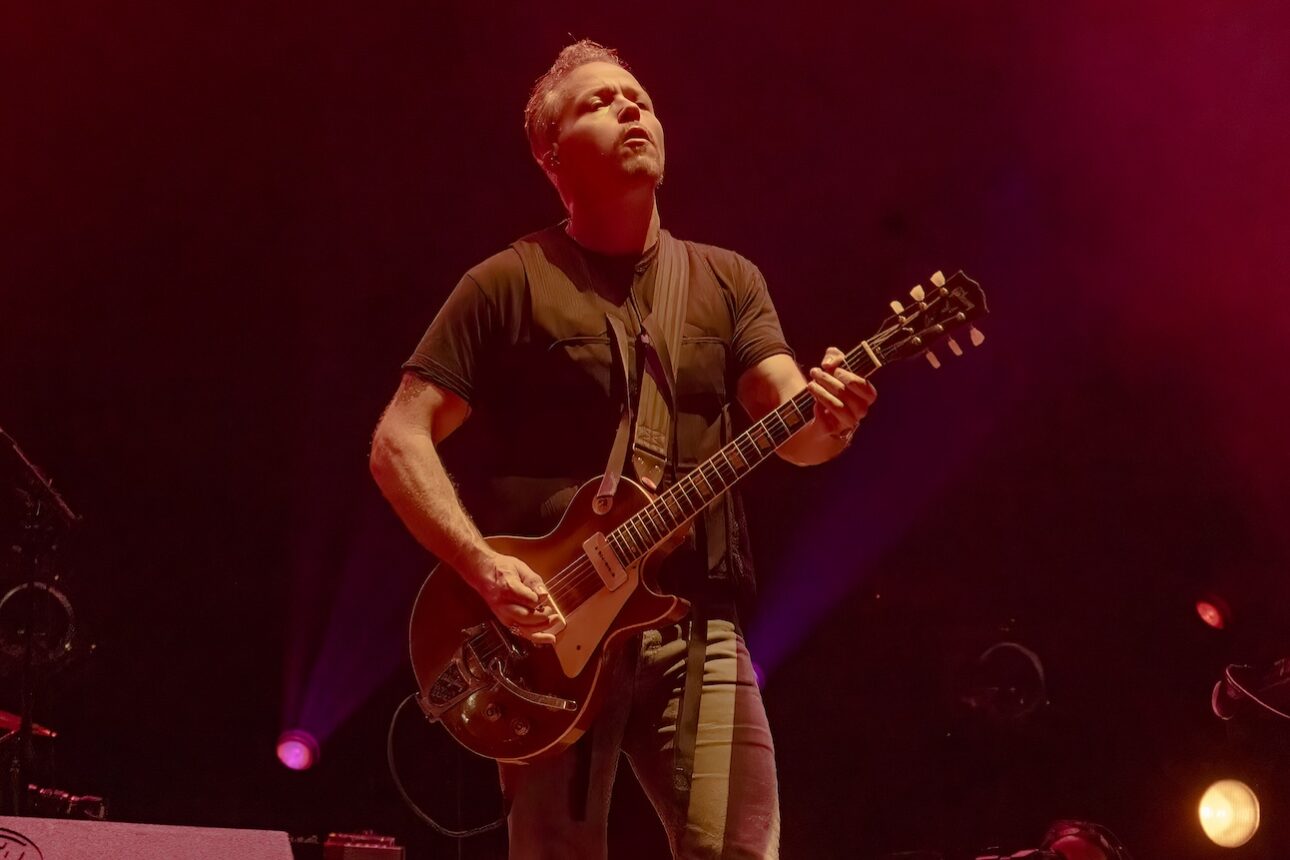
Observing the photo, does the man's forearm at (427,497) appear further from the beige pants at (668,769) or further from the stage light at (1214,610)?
the stage light at (1214,610)

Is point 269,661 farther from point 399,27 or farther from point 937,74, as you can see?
point 937,74

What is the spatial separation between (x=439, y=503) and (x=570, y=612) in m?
0.41

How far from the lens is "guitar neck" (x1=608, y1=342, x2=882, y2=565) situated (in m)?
2.85

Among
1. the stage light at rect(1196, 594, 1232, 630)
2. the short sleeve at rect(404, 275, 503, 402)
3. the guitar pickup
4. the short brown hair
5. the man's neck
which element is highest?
the short brown hair

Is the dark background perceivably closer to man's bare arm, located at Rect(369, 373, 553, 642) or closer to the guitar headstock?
the guitar headstock

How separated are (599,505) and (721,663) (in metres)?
0.47

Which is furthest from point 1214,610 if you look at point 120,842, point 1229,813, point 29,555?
point 29,555

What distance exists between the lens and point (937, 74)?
234 inches

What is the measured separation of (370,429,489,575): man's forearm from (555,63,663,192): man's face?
873 mm

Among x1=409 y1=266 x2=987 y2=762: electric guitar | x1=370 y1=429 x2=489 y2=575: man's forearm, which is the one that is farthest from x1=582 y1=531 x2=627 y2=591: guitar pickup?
x1=370 y1=429 x2=489 y2=575: man's forearm

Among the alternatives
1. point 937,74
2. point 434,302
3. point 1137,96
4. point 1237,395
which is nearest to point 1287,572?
point 1237,395

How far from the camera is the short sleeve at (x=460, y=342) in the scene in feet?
9.93

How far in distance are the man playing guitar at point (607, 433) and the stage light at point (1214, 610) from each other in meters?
3.76

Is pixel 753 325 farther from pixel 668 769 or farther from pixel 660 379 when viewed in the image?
pixel 668 769
